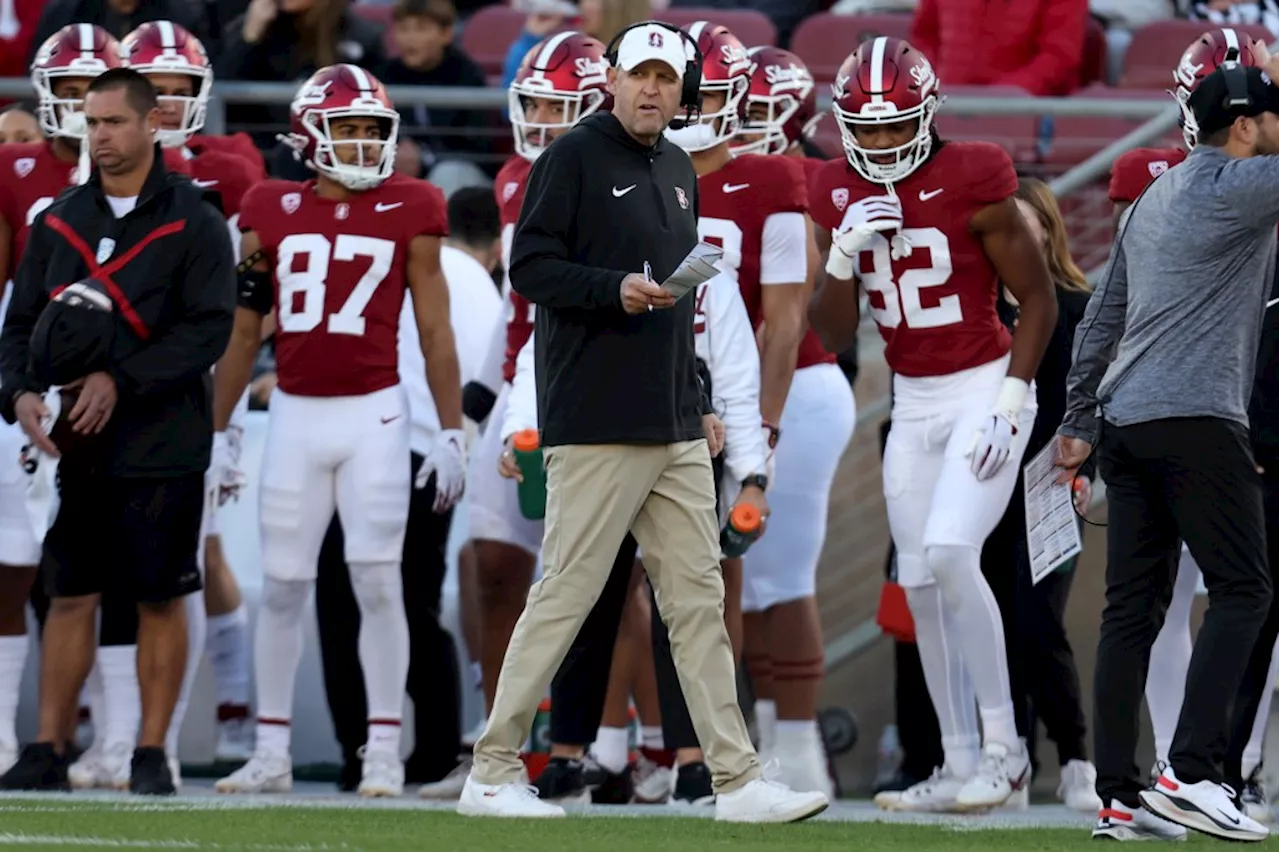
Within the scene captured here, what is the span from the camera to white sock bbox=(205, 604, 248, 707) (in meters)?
7.95

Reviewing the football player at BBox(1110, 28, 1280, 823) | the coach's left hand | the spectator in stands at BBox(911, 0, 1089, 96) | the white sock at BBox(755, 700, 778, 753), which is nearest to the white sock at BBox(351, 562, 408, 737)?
the coach's left hand

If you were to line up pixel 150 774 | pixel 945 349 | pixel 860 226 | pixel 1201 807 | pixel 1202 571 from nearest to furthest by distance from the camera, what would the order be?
pixel 1201 807 → pixel 1202 571 → pixel 860 226 → pixel 945 349 → pixel 150 774

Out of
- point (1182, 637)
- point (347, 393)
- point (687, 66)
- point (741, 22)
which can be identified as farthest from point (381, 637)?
point (741, 22)

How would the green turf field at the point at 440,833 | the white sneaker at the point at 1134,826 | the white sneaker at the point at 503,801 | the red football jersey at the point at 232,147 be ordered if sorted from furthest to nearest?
the red football jersey at the point at 232,147 → the white sneaker at the point at 503,801 → the white sneaker at the point at 1134,826 → the green turf field at the point at 440,833

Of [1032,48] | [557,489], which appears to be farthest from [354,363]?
[1032,48]

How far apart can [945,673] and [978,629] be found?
0.25 meters

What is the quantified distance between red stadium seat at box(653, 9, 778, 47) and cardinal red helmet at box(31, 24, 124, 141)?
11.2ft

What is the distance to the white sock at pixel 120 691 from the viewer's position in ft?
23.5

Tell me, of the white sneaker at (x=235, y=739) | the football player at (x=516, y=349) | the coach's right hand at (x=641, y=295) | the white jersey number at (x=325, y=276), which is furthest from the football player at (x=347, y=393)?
the coach's right hand at (x=641, y=295)

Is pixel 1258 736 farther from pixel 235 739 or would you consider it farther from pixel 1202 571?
pixel 235 739

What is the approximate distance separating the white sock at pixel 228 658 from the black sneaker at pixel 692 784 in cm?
174

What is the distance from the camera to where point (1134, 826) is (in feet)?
18.3

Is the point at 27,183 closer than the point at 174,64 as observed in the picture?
Yes

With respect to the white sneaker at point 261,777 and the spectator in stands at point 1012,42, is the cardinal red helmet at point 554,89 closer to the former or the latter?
the white sneaker at point 261,777
